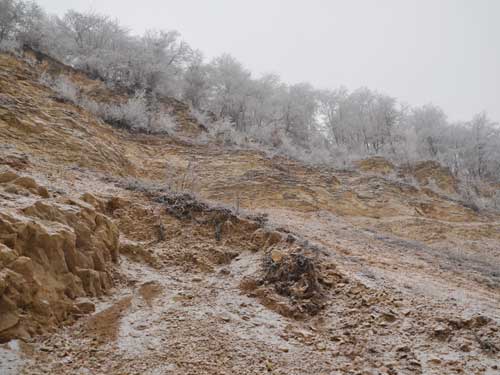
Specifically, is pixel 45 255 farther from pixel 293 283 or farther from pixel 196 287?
pixel 293 283

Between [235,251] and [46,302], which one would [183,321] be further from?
[235,251]

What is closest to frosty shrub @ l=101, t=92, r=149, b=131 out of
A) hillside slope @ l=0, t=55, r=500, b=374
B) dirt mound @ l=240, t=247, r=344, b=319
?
hillside slope @ l=0, t=55, r=500, b=374

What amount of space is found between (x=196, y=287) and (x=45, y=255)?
5.50 ft

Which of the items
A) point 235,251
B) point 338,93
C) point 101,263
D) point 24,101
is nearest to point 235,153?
point 24,101

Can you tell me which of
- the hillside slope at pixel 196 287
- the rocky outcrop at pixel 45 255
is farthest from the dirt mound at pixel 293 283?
the rocky outcrop at pixel 45 255

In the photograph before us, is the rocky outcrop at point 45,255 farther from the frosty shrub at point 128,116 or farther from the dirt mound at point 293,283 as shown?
the frosty shrub at point 128,116

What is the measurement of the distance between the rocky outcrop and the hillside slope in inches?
0.5

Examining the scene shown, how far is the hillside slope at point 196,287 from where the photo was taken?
2717 mm

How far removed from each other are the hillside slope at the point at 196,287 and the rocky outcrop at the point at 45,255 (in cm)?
1

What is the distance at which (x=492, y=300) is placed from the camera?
4.34 meters

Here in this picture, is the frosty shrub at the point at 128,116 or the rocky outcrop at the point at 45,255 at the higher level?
the frosty shrub at the point at 128,116

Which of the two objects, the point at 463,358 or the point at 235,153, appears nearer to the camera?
the point at 463,358

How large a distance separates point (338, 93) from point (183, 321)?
30.5 meters

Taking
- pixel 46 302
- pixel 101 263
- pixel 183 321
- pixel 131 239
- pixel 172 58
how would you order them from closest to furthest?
pixel 46 302 < pixel 183 321 < pixel 101 263 < pixel 131 239 < pixel 172 58
